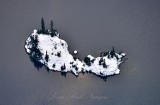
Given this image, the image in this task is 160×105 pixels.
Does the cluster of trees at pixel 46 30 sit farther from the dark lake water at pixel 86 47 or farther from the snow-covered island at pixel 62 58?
the dark lake water at pixel 86 47

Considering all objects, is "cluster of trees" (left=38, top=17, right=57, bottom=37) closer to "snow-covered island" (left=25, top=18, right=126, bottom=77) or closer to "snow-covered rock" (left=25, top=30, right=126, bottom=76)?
"snow-covered island" (left=25, top=18, right=126, bottom=77)

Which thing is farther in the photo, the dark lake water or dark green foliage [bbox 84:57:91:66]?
dark green foliage [bbox 84:57:91:66]

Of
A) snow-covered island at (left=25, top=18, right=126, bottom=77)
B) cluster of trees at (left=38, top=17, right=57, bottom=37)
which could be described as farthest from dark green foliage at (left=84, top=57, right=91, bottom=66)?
cluster of trees at (left=38, top=17, right=57, bottom=37)

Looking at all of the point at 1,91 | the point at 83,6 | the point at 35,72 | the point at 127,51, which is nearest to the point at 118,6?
the point at 83,6

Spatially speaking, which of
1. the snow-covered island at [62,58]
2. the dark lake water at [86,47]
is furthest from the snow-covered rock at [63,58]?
the dark lake water at [86,47]

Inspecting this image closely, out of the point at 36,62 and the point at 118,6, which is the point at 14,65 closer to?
the point at 36,62
